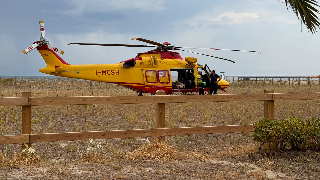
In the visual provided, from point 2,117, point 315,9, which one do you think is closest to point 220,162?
point 315,9

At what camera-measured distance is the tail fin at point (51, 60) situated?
19.7m

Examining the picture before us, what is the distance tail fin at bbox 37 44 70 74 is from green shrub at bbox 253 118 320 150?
585 inches

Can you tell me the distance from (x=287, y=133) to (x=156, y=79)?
442 inches

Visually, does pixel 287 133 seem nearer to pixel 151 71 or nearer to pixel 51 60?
pixel 151 71

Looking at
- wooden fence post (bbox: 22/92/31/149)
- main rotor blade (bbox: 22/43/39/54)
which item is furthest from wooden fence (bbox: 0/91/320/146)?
main rotor blade (bbox: 22/43/39/54)

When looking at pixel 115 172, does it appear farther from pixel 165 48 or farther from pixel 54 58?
pixel 54 58

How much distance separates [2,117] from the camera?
1209 cm

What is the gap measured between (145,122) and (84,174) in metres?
6.00

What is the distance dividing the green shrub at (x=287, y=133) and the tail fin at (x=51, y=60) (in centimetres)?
1487

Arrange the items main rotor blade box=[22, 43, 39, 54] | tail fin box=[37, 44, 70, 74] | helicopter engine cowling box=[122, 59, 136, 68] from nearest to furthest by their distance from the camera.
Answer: helicopter engine cowling box=[122, 59, 136, 68], tail fin box=[37, 44, 70, 74], main rotor blade box=[22, 43, 39, 54]

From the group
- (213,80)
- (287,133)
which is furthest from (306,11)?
(213,80)

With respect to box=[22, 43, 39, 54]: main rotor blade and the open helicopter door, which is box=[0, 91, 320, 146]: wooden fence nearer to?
→ the open helicopter door

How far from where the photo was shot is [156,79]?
17422mm

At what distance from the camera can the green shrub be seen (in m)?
6.62
